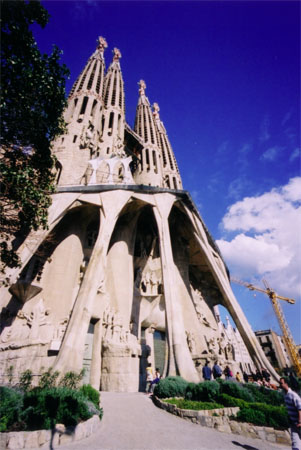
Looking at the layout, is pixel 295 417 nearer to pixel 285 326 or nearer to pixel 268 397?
pixel 268 397

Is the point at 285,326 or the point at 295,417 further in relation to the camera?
the point at 285,326

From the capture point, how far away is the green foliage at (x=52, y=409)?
4.53 metres

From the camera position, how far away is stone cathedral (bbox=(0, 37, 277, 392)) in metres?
11.8

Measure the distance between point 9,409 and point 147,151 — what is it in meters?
34.8

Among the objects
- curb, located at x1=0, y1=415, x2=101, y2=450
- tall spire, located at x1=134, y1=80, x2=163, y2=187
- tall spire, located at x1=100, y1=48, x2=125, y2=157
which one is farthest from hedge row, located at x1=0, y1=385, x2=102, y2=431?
tall spire, located at x1=134, y1=80, x2=163, y2=187

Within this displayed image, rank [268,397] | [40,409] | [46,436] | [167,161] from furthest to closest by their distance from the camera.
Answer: [167,161], [268,397], [40,409], [46,436]

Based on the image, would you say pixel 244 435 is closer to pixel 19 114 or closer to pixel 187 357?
pixel 187 357

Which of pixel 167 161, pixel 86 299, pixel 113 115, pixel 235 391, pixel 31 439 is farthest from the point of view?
pixel 167 161

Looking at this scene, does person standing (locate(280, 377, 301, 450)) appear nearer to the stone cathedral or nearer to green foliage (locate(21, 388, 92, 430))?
green foliage (locate(21, 388, 92, 430))

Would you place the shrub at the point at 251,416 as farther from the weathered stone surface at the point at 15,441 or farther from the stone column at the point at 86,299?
the stone column at the point at 86,299

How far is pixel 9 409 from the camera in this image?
14.5 feet

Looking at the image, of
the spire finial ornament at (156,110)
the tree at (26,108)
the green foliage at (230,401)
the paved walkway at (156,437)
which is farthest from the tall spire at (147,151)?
the paved walkway at (156,437)

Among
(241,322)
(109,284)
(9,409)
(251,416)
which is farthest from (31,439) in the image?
(241,322)

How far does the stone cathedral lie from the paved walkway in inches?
179
